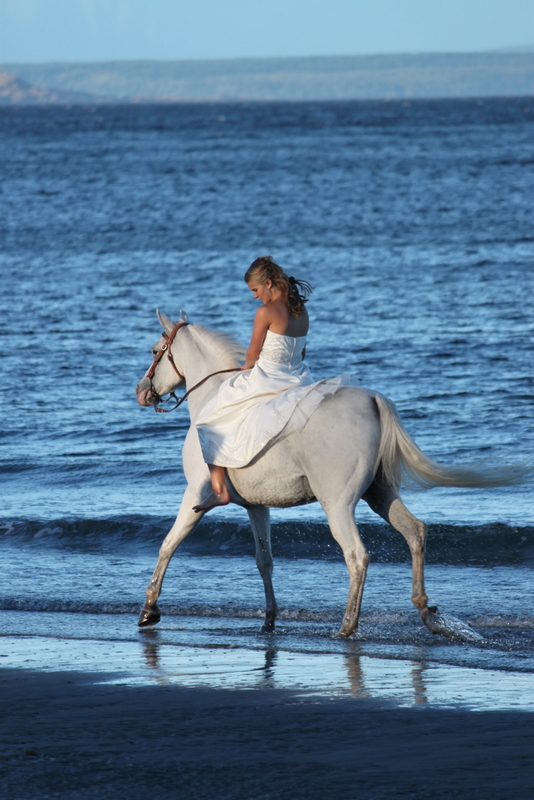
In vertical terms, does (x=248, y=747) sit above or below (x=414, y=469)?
below

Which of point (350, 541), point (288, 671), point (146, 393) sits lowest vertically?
point (288, 671)

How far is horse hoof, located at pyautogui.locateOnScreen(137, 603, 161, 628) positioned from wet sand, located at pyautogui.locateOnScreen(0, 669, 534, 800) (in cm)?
183

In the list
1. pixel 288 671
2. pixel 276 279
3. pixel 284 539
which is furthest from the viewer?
pixel 284 539

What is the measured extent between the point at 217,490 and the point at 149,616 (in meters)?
1.06

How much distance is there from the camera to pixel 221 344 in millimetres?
7816

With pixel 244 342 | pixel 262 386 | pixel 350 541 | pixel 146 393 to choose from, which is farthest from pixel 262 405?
pixel 244 342

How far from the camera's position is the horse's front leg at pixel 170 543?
24.3ft

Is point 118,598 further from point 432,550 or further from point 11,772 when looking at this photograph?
point 11,772

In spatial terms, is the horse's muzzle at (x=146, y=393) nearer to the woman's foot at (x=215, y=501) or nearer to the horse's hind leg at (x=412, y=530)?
the woman's foot at (x=215, y=501)

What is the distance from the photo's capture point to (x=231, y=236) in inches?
1463

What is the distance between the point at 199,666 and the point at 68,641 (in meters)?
1.18

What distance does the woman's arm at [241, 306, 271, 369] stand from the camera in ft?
23.4

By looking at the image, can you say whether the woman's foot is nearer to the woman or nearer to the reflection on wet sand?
the woman

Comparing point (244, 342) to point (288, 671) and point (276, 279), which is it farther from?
point (288, 671)
